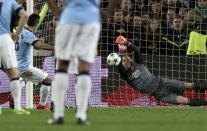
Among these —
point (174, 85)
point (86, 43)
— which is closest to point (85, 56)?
point (86, 43)

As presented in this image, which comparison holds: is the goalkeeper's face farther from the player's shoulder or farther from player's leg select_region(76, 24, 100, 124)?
player's leg select_region(76, 24, 100, 124)

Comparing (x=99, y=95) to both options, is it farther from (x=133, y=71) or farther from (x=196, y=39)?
(x=196, y=39)

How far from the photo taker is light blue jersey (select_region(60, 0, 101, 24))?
8.94 meters

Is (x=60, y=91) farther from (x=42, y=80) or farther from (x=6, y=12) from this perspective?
(x=42, y=80)

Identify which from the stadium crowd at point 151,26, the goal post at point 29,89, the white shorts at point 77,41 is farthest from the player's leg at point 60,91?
the stadium crowd at point 151,26

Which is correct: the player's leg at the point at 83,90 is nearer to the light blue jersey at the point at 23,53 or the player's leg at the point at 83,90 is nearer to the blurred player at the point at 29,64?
the blurred player at the point at 29,64

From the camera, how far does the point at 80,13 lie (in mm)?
8977

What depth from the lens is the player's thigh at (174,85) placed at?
16.5 meters

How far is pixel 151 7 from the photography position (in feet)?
62.0

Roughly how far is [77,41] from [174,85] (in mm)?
Answer: 7750

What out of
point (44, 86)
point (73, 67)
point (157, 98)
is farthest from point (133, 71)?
point (73, 67)

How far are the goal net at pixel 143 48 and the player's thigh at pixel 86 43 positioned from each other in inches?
343

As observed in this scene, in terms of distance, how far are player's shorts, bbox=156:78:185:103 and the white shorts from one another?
7700mm

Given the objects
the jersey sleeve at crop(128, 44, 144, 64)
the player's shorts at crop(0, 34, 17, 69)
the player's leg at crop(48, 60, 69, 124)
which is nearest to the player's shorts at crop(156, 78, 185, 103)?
the jersey sleeve at crop(128, 44, 144, 64)
